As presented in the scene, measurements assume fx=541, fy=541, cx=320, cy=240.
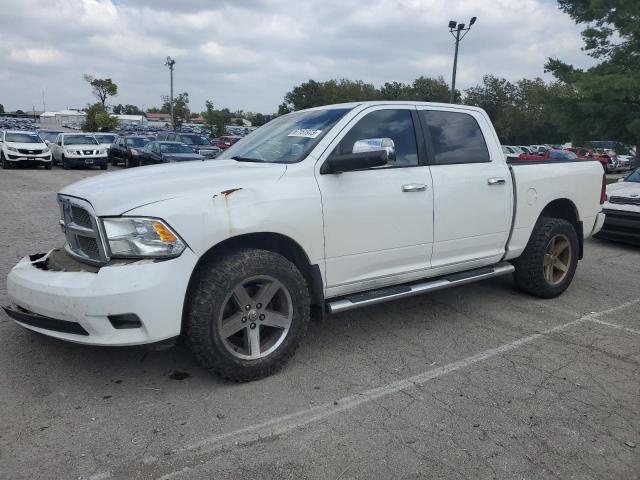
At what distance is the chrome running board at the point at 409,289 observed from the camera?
3.97 meters

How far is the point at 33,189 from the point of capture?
15109mm

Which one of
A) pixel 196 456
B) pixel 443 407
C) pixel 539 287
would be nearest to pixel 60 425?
pixel 196 456

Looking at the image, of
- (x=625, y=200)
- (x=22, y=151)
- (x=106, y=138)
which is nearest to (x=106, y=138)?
(x=106, y=138)

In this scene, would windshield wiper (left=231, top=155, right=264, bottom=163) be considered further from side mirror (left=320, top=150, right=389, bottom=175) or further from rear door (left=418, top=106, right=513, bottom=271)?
rear door (left=418, top=106, right=513, bottom=271)

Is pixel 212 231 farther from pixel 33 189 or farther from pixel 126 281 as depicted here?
pixel 33 189

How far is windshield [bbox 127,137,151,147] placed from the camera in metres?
24.2

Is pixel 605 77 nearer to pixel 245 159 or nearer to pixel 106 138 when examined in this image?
pixel 245 159

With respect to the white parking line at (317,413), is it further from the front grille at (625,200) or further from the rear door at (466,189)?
the front grille at (625,200)

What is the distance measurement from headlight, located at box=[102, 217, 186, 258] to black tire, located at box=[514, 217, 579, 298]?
3648mm

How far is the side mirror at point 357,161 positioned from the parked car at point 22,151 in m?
22.1

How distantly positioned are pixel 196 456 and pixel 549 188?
421 cm

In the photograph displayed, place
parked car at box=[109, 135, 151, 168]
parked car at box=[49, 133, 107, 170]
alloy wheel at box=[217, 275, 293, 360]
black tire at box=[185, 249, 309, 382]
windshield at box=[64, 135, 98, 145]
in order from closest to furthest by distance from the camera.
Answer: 1. black tire at box=[185, 249, 309, 382]
2. alloy wheel at box=[217, 275, 293, 360]
3. parked car at box=[109, 135, 151, 168]
4. parked car at box=[49, 133, 107, 170]
5. windshield at box=[64, 135, 98, 145]

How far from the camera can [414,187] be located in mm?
4254

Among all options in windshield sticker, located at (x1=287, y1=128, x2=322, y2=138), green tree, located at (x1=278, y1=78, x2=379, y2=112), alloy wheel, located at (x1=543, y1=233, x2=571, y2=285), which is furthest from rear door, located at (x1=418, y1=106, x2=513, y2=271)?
green tree, located at (x1=278, y1=78, x2=379, y2=112)
